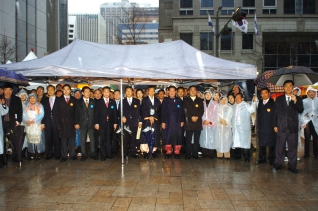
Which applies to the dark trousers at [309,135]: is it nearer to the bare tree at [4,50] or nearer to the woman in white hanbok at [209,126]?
the woman in white hanbok at [209,126]

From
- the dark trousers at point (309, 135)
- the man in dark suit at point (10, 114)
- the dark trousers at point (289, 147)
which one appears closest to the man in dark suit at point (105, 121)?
the man in dark suit at point (10, 114)

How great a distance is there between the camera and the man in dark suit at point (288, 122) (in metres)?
6.78

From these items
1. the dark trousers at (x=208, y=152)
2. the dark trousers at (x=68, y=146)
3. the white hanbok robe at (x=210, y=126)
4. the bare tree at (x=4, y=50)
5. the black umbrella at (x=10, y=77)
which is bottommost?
the dark trousers at (x=208, y=152)

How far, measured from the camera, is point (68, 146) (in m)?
8.28

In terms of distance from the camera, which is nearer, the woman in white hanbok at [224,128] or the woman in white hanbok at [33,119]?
A: the woman in white hanbok at [33,119]

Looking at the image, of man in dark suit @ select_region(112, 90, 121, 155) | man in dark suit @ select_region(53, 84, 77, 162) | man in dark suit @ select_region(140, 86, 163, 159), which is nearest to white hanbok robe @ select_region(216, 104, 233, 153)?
man in dark suit @ select_region(140, 86, 163, 159)

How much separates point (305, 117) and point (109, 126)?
17.8 ft

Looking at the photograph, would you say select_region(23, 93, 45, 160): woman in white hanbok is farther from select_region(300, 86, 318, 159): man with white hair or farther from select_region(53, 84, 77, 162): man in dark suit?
select_region(300, 86, 318, 159): man with white hair

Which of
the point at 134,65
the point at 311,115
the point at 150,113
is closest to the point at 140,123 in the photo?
the point at 150,113

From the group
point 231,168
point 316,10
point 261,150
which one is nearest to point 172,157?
point 231,168

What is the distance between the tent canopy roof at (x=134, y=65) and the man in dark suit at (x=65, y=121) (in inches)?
39.4

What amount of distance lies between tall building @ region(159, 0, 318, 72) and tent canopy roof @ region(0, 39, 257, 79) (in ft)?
73.5

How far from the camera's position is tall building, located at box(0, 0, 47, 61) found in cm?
2940

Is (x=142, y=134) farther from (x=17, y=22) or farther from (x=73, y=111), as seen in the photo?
(x=17, y=22)
